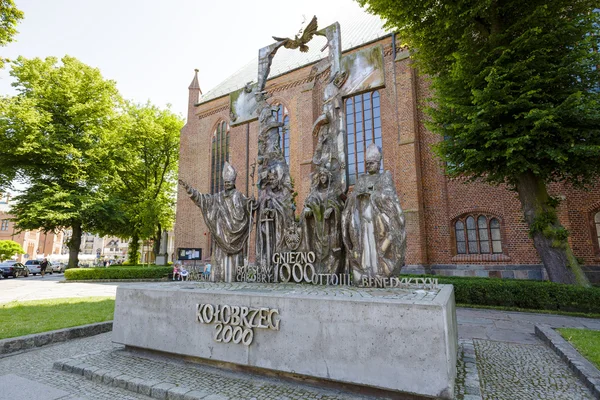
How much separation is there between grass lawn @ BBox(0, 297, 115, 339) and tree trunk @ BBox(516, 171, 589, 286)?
40.7 feet

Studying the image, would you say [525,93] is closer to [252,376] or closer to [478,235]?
[478,235]

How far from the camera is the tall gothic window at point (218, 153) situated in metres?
26.8

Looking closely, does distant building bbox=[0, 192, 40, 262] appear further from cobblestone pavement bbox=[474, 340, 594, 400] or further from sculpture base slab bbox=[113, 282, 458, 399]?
cobblestone pavement bbox=[474, 340, 594, 400]

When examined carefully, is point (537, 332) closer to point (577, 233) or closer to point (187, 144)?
point (577, 233)

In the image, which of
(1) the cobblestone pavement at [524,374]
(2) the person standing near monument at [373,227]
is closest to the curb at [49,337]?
(2) the person standing near monument at [373,227]

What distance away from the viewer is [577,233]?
1340 centimetres

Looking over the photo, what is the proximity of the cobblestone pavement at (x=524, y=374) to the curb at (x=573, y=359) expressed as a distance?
8 centimetres

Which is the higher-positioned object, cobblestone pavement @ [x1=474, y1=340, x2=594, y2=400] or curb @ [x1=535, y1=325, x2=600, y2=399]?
curb @ [x1=535, y1=325, x2=600, y2=399]

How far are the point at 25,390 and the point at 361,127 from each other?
721 inches

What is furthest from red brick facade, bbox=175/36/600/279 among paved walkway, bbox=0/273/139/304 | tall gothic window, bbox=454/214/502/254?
paved walkway, bbox=0/273/139/304

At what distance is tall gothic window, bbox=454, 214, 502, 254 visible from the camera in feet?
50.2

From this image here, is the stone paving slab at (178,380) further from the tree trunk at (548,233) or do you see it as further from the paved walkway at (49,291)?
the tree trunk at (548,233)

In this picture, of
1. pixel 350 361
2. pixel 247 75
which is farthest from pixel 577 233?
pixel 247 75

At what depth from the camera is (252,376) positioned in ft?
13.6
